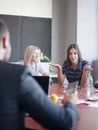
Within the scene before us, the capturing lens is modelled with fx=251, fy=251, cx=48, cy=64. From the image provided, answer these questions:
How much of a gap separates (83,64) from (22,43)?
5.78 feet

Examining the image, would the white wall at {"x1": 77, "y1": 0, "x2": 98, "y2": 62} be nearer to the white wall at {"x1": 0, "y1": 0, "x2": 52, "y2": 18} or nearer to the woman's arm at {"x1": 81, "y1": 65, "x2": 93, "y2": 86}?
the white wall at {"x1": 0, "y1": 0, "x2": 52, "y2": 18}

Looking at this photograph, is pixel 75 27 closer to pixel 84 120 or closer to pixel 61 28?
pixel 61 28

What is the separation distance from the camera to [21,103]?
3.15ft

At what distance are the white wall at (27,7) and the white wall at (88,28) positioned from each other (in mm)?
634

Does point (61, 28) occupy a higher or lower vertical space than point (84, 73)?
higher

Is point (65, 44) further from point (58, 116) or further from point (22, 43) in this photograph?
point (58, 116)

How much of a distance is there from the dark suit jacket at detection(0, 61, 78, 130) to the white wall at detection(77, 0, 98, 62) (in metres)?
4.10

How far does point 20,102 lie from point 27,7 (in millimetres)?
4126

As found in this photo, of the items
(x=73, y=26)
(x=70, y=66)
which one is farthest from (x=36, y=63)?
(x=73, y=26)

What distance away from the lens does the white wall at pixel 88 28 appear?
4.99 m

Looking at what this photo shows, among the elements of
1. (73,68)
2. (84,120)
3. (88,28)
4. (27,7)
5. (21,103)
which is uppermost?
(27,7)

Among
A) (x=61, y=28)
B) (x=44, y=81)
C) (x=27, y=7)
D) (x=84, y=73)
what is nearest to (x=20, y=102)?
(x=44, y=81)

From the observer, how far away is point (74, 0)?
5.10 meters

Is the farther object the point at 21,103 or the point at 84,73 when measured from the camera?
the point at 84,73
